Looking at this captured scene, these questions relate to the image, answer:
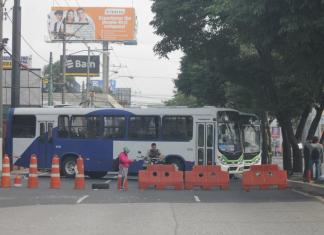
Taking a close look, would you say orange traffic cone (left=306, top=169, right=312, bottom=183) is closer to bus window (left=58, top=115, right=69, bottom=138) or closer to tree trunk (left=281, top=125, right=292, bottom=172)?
tree trunk (left=281, top=125, right=292, bottom=172)

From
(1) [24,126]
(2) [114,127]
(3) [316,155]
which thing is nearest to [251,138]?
(3) [316,155]

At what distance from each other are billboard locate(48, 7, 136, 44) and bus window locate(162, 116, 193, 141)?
68064 millimetres

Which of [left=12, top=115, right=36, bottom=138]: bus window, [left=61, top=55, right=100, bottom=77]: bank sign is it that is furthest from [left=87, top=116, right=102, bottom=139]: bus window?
[left=61, top=55, right=100, bottom=77]: bank sign

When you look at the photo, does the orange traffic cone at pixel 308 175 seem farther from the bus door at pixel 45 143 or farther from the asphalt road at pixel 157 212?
the bus door at pixel 45 143

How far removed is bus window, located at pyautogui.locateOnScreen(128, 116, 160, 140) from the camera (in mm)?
29219

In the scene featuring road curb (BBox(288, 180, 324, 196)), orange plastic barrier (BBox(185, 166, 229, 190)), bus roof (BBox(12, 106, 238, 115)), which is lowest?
road curb (BBox(288, 180, 324, 196))

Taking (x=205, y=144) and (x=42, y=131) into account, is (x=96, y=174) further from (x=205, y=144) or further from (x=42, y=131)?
(x=205, y=144)

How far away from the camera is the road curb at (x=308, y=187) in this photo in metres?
21.1

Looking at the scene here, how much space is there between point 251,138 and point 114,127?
6.26 metres

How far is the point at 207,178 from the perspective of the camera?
23.3m

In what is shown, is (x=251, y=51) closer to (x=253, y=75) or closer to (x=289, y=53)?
(x=253, y=75)

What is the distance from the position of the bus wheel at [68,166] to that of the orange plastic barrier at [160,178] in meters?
7.60

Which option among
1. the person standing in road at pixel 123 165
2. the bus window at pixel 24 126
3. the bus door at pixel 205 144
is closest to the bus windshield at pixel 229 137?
the bus door at pixel 205 144

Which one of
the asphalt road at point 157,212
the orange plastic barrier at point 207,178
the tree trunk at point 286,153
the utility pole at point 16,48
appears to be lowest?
the asphalt road at point 157,212
